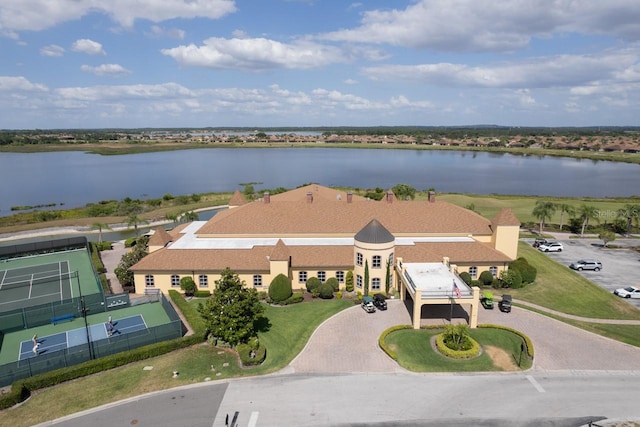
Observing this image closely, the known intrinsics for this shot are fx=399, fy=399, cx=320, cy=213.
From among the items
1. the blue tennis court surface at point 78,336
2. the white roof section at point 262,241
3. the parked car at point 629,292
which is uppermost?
the white roof section at point 262,241

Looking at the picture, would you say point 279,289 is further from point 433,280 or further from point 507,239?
point 507,239

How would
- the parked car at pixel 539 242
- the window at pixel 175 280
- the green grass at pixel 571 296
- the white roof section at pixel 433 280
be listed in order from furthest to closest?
1. the parked car at pixel 539 242
2. the window at pixel 175 280
3. the green grass at pixel 571 296
4. the white roof section at pixel 433 280

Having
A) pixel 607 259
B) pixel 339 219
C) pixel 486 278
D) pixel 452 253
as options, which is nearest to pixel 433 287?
pixel 452 253

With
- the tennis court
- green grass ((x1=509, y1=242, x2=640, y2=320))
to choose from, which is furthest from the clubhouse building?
the tennis court

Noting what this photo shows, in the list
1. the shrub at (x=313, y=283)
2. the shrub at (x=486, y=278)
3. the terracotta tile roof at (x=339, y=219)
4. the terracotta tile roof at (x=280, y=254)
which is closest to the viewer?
the terracotta tile roof at (x=280, y=254)

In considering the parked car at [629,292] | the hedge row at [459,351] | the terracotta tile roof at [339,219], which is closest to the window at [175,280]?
the terracotta tile roof at [339,219]

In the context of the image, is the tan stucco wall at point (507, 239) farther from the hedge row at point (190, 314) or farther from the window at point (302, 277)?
the hedge row at point (190, 314)

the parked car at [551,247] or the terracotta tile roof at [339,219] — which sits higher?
the terracotta tile roof at [339,219]

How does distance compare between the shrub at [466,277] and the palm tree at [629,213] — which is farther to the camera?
the palm tree at [629,213]
